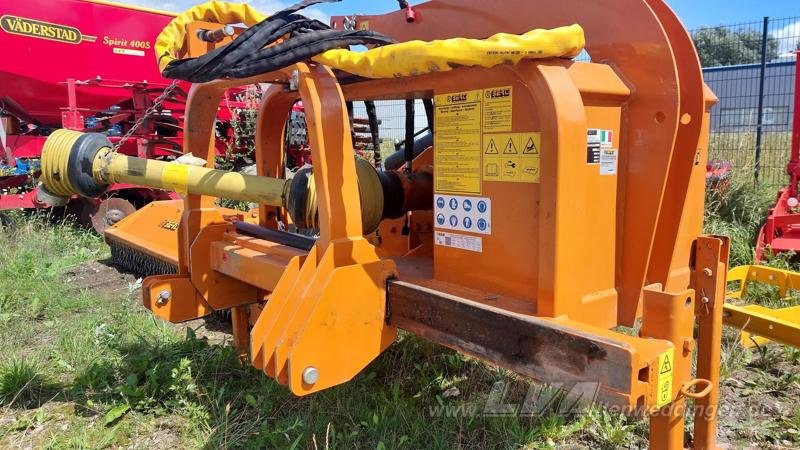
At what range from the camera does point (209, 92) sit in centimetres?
268

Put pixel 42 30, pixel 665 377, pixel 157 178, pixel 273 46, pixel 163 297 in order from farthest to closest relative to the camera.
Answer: pixel 42 30, pixel 163 297, pixel 157 178, pixel 273 46, pixel 665 377

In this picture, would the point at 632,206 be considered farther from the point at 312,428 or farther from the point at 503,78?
the point at 312,428

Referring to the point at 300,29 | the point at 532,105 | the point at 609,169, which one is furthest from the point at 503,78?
the point at 300,29

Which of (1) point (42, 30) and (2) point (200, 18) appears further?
(1) point (42, 30)

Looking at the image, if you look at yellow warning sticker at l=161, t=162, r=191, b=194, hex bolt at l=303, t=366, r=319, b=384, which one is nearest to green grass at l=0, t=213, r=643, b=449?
hex bolt at l=303, t=366, r=319, b=384

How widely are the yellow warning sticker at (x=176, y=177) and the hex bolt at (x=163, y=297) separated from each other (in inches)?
20.7

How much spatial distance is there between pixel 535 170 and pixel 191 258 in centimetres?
167

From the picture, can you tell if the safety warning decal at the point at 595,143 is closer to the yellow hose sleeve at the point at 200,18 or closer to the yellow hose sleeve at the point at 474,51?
the yellow hose sleeve at the point at 474,51

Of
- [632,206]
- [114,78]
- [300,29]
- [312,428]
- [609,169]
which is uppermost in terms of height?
[114,78]

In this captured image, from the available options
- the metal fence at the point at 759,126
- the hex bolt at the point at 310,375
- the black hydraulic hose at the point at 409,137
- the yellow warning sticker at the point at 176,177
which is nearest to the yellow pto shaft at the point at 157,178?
the yellow warning sticker at the point at 176,177

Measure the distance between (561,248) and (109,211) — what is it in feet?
19.5

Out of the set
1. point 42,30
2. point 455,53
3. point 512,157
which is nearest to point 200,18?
point 455,53

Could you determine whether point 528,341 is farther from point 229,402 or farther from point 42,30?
point 42,30

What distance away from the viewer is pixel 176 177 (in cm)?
238
